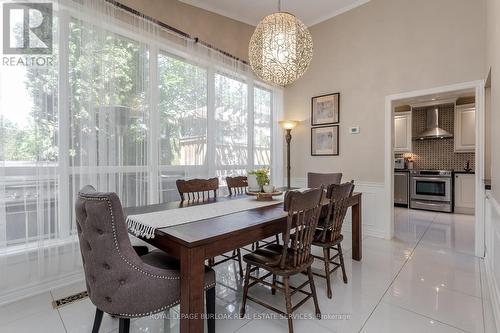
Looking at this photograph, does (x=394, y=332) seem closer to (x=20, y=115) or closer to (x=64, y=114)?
(x=64, y=114)

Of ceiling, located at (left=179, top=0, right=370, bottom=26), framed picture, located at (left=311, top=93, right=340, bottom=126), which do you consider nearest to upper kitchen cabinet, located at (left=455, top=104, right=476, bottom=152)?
framed picture, located at (left=311, top=93, right=340, bottom=126)

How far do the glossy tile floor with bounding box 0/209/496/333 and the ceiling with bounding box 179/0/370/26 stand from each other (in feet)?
12.0

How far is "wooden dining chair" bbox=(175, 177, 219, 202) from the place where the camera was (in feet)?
8.24

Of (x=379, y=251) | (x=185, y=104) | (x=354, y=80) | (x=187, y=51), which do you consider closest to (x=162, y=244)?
(x=185, y=104)

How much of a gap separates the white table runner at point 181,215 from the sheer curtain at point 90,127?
3.41 feet

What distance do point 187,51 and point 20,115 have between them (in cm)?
195

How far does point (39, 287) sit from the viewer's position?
2188mm

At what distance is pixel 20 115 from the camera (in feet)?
6.79

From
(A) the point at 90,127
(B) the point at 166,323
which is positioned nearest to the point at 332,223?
(B) the point at 166,323

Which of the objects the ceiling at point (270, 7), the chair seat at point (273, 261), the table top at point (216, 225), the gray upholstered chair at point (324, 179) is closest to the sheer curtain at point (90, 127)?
the ceiling at point (270, 7)

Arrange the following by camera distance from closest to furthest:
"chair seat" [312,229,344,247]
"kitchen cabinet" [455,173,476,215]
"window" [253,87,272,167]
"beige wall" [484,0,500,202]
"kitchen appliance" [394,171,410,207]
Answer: "beige wall" [484,0,500,202] < "chair seat" [312,229,344,247] < "window" [253,87,272,167] < "kitchen cabinet" [455,173,476,215] < "kitchen appliance" [394,171,410,207]

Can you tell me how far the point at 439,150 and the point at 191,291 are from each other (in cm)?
711

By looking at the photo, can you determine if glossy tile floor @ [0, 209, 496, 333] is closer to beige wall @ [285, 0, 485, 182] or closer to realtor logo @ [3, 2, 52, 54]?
beige wall @ [285, 0, 485, 182]

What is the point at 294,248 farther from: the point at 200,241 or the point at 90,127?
the point at 90,127
